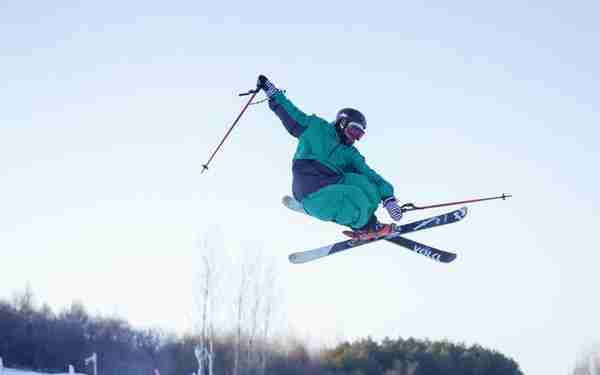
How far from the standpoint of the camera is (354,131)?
7609mm

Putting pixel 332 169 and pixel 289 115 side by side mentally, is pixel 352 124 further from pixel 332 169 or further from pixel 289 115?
pixel 289 115

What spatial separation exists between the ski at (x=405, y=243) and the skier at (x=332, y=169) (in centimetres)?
83

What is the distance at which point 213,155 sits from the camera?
8.64 meters

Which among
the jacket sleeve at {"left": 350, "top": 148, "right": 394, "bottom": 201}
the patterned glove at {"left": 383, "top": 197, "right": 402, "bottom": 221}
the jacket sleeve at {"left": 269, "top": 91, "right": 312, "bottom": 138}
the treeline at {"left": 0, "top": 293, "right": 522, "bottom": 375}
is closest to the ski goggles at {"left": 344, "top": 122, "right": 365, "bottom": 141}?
the jacket sleeve at {"left": 350, "top": 148, "right": 394, "bottom": 201}

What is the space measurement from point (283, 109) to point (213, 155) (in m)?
1.25

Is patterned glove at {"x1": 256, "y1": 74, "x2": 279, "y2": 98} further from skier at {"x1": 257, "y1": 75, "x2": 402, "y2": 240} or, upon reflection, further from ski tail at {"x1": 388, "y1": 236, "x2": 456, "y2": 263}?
ski tail at {"x1": 388, "y1": 236, "x2": 456, "y2": 263}

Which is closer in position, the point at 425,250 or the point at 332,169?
the point at 332,169

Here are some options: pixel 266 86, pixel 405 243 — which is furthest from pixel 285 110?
pixel 405 243

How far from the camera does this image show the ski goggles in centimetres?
759

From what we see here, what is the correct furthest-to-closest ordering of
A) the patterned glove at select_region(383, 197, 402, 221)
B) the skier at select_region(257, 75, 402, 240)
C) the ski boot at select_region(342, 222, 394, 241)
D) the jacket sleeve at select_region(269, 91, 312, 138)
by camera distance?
the ski boot at select_region(342, 222, 394, 241)
the patterned glove at select_region(383, 197, 402, 221)
the jacket sleeve at select_region(269, 91, 312, 138)
the skier at select_region(257, 75, 402, 240)

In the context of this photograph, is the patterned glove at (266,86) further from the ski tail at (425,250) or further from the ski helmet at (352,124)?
the ski tail at (425,250)

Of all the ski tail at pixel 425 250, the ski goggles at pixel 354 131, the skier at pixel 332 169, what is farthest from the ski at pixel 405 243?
the ski goggles at pixel 354 131

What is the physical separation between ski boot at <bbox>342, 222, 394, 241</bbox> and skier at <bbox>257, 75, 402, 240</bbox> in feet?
1.49

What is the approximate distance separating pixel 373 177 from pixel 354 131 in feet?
1.69
